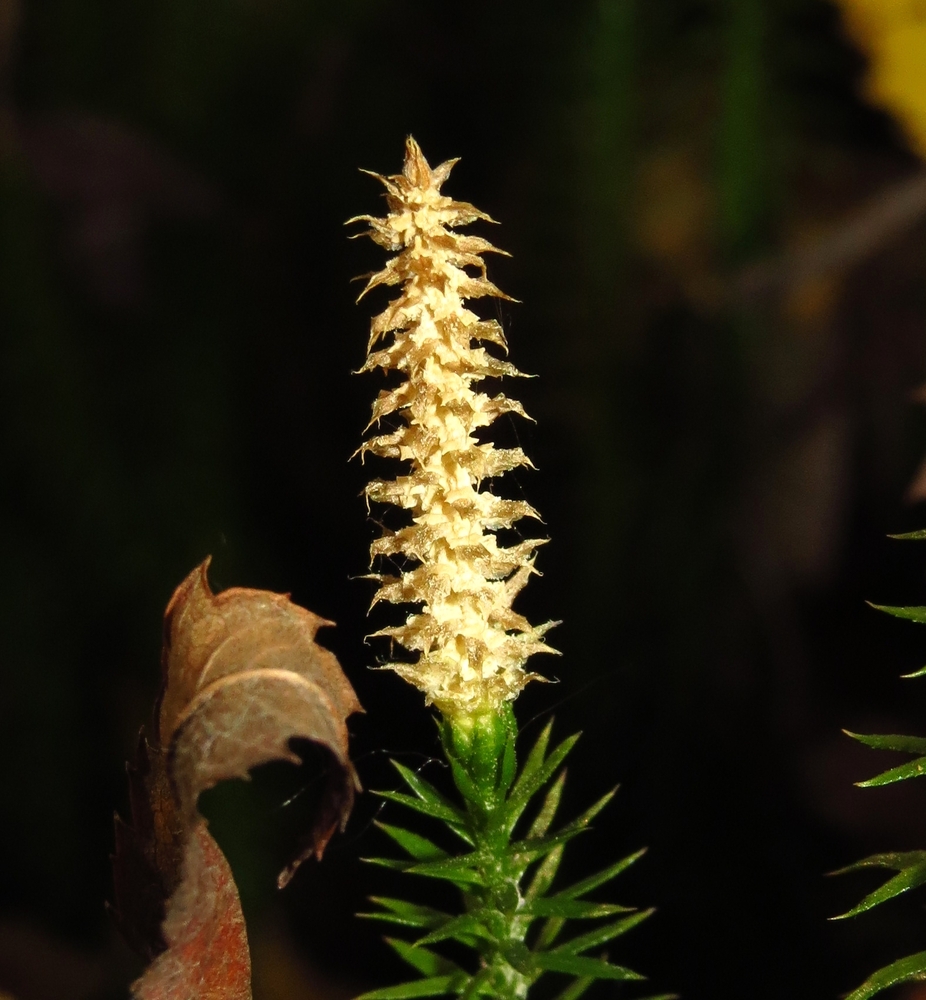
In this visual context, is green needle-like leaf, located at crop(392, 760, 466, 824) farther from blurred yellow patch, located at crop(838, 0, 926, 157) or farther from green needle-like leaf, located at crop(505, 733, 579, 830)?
blurred yellow patch, located at crop(838, 0, 926, 157)

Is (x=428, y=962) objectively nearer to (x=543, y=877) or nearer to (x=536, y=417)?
(x=543, y=877)

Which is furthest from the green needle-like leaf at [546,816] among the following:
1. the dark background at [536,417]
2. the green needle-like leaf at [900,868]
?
the dark background at [536,417]

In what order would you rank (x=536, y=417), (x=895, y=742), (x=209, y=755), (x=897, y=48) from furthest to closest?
(x=536, y=417)
(x=897, y=48)
(x=895, y=742)
(x=209, y=755)

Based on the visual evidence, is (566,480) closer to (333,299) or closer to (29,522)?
(333,299)

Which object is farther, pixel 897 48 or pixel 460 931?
pixel 897 48

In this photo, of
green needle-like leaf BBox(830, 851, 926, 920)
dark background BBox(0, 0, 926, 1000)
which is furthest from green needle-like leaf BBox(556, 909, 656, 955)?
dark background BBox(0, 0, 926, 1000)

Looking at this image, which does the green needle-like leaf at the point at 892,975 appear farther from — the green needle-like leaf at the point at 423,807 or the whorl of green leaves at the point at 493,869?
the green needle-like leaf at the point at 423,807

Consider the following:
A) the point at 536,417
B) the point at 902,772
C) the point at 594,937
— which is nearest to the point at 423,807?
the point at 594,937
